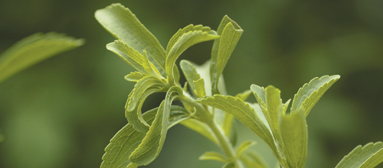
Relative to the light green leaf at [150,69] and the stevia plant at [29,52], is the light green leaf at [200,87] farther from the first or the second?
the stevia plant at [29,52]

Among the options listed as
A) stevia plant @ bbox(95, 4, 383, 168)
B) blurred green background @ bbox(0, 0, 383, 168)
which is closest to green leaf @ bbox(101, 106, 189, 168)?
stevia plant @ bbox(95, 4, 383, 168)

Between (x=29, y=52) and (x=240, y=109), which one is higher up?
(x=29, y=52)

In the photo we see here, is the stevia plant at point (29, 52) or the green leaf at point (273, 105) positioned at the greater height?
the stevia plant at point (29, 52)

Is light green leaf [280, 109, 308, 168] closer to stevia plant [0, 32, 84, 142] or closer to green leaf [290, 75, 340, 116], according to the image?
green leaf [290, 75, 340, 116]

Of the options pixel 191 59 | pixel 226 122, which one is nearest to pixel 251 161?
pixel 226 122

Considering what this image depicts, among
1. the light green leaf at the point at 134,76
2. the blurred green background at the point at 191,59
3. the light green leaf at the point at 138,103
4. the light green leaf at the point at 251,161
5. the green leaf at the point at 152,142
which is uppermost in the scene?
the blurred green background at the point at 191,59

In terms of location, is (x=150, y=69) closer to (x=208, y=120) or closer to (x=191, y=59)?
(x=208, y=120)

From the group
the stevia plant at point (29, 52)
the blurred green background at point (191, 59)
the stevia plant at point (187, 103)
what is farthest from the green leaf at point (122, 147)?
the blurred green background at point (191, 59)
